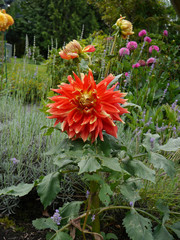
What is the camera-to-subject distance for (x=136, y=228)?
3.46ft

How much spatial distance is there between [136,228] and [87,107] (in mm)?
560

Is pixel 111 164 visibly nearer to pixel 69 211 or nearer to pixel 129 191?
pixel 129 191

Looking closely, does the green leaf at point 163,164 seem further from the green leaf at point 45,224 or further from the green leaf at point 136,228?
the green leaf at point 45,224

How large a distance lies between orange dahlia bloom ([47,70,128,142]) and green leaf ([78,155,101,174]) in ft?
0.25

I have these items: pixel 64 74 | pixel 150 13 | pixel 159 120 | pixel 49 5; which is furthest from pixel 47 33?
pixel 159 120

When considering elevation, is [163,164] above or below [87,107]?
below

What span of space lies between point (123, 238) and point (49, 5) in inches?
540

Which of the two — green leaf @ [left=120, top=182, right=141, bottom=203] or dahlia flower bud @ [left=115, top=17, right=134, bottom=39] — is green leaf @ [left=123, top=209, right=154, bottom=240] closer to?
green leaf @ [left=120, top=182, right=141, bottom=203]

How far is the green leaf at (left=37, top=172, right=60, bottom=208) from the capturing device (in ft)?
3.40

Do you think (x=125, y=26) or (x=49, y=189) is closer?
(x=49, y=189)

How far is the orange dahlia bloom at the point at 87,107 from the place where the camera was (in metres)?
0.89

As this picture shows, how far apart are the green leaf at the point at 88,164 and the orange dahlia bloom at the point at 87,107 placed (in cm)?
8

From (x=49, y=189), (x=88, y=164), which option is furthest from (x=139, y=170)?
(x=49, y=189)

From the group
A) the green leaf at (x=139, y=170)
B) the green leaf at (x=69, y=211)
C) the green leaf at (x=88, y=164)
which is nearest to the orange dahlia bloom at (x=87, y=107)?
the green leaf at (x=88, y=164)
